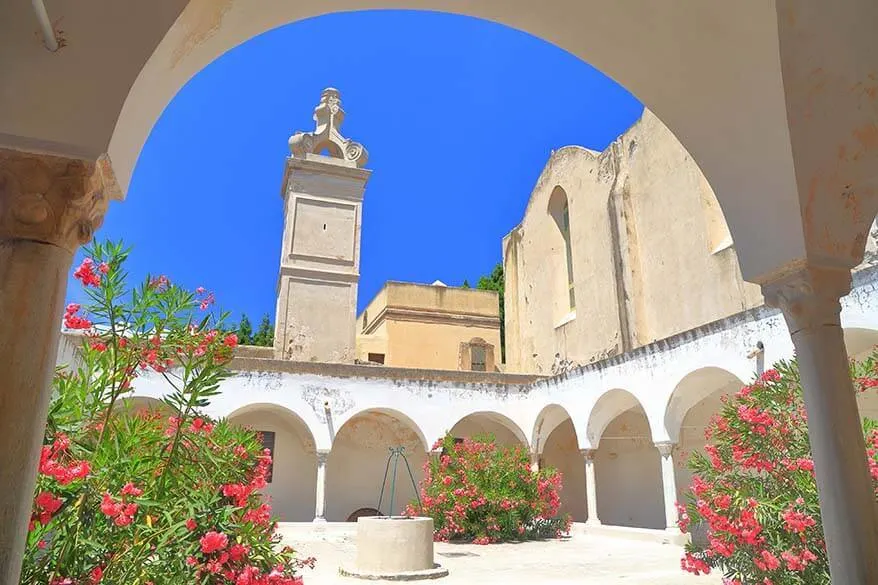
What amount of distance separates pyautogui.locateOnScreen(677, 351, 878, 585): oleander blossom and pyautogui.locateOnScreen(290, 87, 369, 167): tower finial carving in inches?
667

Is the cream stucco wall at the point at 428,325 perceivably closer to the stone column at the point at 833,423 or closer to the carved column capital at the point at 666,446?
Answer: the carved column capital at the point at 666,446

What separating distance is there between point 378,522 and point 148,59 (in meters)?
7.69

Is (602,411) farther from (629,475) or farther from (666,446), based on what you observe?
(629,475)

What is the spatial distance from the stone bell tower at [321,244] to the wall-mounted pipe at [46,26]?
1713cm

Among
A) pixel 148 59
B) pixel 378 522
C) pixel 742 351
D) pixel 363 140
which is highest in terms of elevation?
pixel 363 140

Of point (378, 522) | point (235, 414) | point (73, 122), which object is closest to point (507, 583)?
point (378, 522)

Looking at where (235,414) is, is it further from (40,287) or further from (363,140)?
(40,287)

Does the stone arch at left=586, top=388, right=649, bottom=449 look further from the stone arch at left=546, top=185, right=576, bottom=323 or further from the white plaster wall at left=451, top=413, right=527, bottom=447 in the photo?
the stone arch at left=546, top=185, right=576, bottom=323

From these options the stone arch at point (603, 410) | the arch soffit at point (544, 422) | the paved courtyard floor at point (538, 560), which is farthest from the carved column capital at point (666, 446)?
the arch soffit at point (544, 422)

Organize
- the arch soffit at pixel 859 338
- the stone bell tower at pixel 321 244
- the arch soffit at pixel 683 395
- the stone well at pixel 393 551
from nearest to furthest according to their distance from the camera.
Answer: the stone well at pixel 393 551 < the arch soffit at pixel 859 338 < the arch soffit at pixel 683 395 < the stone bell tower at pixel 321 244

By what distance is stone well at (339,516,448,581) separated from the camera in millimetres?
8586

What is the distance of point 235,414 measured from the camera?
1532cm

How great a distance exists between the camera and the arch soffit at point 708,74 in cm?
328

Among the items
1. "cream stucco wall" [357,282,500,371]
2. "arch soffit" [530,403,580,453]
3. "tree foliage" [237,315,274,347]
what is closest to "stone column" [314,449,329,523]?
"arch soffit" [530,403,580,453]
